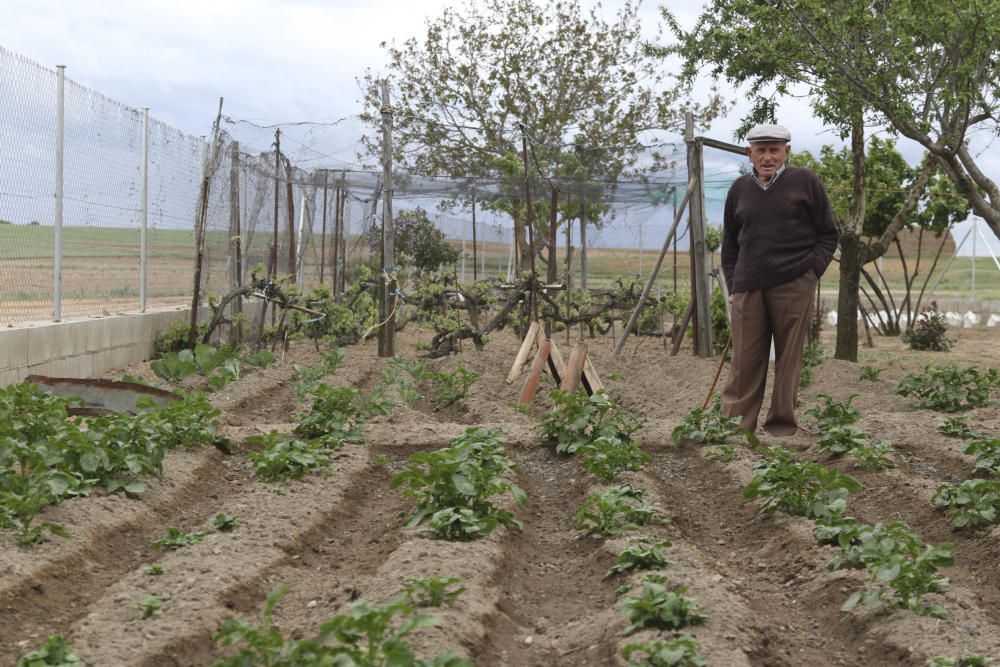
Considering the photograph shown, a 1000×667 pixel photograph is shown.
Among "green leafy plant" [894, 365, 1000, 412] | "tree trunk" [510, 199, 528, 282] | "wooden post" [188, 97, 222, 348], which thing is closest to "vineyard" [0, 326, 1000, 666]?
"green leafy plant" [894, 365, 1000, 412]

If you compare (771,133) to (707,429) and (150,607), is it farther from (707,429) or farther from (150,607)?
(150,607)

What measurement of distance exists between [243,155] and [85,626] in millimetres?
9571

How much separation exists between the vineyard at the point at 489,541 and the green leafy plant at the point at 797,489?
12 millimetres

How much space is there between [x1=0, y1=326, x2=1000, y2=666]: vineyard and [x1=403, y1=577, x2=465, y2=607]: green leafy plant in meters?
0.01

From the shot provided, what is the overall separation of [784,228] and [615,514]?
→ 2.65 m

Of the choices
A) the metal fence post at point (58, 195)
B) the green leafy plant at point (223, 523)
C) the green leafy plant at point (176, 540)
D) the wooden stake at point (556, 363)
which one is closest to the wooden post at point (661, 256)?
the wooden stake at point (556, 363)

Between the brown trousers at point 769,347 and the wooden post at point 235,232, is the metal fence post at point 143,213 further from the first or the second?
the brown trousers at point 769,347

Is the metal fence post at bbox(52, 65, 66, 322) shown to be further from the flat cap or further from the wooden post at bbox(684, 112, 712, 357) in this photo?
the wooden post at bbox(684, 112, 712, 357)

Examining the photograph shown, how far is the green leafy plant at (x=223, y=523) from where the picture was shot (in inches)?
185

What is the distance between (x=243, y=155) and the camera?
41.1ft

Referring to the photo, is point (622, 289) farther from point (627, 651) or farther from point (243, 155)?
point (627, 651)

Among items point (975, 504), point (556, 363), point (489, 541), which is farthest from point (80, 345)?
point (975, 504)

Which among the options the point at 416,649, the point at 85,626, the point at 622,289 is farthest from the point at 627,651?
the point at 622,289

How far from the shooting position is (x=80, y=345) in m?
9.42
